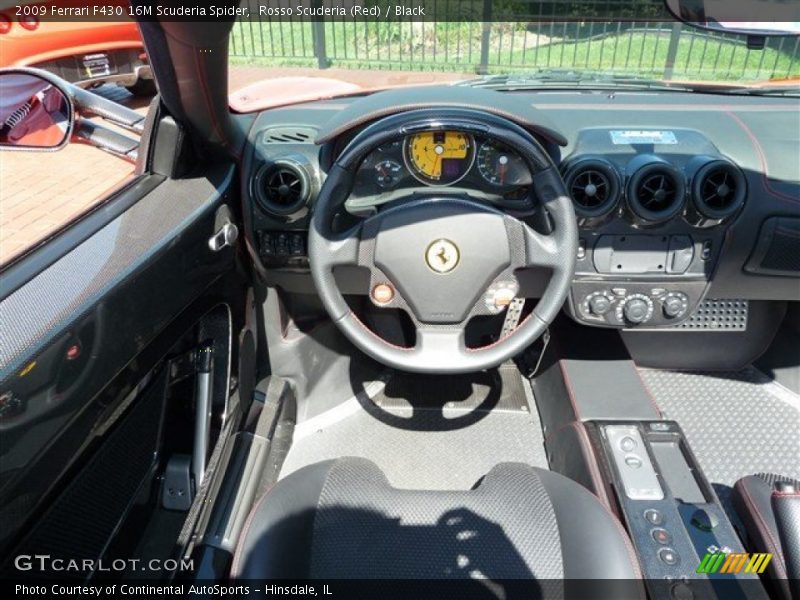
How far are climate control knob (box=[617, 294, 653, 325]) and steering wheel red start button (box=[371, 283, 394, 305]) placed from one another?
2.94 ft

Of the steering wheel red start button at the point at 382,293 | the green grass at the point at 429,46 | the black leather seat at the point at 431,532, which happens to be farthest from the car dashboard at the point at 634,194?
the green grass at the point at 429,46

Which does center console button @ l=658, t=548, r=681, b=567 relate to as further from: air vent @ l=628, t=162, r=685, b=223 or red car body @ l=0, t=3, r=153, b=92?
red car body @ l=0, t=3, r=153, b=92

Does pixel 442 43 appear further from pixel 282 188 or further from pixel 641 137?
pixel 282 188

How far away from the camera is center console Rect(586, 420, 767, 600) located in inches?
56.0

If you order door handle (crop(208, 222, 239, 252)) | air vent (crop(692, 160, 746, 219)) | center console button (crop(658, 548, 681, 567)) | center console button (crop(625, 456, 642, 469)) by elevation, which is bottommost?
center console button (crop(625, 456, 642, 469))

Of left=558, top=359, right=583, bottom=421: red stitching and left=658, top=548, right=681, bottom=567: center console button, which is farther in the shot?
left=558, top=359, right=583, bottom=421: red stitching

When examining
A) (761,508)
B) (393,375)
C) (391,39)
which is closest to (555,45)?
(391,39)

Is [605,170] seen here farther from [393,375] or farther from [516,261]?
[393,375]

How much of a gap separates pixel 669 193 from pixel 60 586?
2.07m

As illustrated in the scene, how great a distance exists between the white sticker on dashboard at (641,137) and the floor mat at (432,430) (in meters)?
1.27

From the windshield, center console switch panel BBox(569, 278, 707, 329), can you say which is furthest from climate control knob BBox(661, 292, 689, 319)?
the windshield

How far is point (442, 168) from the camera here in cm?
180

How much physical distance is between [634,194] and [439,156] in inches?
27.9

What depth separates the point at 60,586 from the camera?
1356 millimetres
